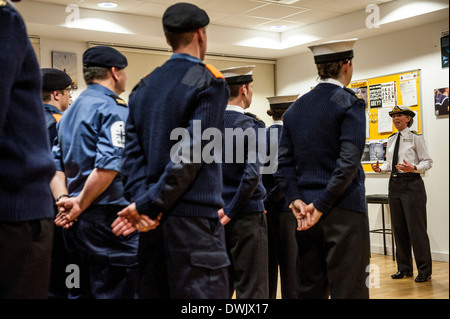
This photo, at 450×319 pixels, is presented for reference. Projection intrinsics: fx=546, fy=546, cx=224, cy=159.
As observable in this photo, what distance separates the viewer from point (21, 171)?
1423 millimetres

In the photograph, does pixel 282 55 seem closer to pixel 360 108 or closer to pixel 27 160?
pixel 360 108

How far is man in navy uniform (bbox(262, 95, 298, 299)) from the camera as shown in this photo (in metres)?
3.66

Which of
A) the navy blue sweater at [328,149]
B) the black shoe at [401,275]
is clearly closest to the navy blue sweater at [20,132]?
the navy blue sweater at [328,149]

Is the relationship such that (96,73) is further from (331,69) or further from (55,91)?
(331,69)

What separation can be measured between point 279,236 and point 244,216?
29.0 inches

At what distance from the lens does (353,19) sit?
23.0 ft

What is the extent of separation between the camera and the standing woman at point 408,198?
223 inches

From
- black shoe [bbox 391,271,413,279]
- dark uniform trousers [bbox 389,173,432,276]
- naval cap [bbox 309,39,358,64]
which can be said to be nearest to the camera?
naval cap [bbox 309,39,358,64]

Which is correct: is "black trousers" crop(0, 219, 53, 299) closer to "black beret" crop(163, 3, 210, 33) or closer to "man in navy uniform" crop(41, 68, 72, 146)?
"black beret" crop(163, 3, 210, 33)

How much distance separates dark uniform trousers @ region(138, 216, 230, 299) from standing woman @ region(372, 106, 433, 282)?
168 inches

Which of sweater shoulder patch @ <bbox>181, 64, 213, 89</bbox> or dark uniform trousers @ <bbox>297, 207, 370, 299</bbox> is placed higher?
sweater shoulder patch @ <bbox>181, 64, 213, 89</bbox>

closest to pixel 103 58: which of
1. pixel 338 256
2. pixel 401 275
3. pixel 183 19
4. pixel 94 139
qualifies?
pixel 94 139

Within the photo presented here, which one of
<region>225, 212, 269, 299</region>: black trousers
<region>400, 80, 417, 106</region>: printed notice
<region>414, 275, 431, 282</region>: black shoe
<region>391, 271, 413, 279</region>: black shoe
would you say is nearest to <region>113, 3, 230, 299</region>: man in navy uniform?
<region>225, 212, 269, 299</region>: black trousers
